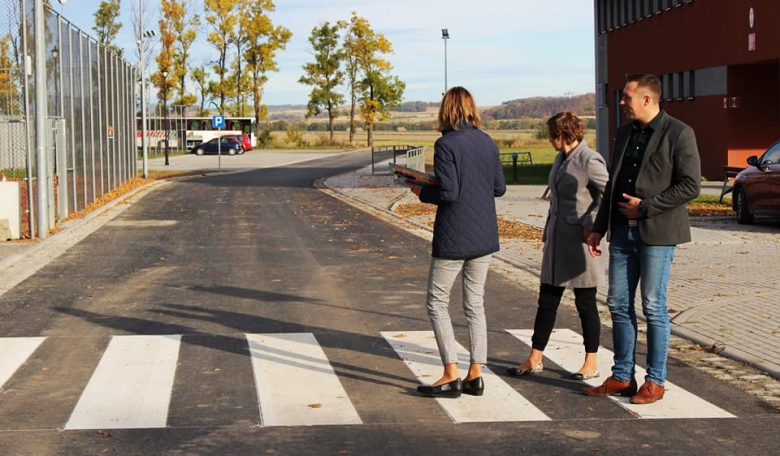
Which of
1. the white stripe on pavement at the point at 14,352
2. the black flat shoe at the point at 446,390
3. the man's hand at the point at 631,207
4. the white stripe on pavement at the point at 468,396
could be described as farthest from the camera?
the white stripe on pavement at the point at 14,352

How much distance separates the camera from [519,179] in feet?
128

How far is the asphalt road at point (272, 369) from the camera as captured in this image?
602 centimetres

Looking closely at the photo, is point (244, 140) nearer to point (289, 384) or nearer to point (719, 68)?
point (719, 68)

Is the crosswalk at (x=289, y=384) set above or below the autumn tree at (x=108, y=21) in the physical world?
below

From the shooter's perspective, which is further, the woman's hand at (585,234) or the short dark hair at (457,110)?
the woman's hand at (585,234)

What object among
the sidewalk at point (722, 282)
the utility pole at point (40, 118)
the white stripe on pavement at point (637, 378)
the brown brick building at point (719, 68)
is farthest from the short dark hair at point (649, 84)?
the brown brick building at point (719, 68)

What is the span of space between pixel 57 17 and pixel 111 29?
5112 centimetres

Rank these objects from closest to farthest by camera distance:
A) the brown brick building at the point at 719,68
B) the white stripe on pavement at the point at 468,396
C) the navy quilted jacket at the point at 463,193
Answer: the white stripe on pavement at the point at 468,396 < the navy quilted jacket at the point at 463,193 < the brown brick building at the point at 719,68

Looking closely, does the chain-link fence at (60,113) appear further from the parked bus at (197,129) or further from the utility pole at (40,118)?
the parked bus at (197,129)

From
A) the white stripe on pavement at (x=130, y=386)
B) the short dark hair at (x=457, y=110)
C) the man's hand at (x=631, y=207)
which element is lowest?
the white stripe on pavement at (x=130, y=386)

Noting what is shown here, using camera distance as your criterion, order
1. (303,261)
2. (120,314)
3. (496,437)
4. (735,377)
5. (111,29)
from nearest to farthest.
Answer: (496,437), (735,377), (120,314), (303,261), (111,29)

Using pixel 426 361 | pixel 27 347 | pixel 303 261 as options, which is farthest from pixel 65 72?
pixel 426 361

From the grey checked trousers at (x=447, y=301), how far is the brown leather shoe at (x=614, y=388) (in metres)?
0.73

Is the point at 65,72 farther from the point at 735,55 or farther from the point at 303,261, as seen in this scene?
the point at 735,55
